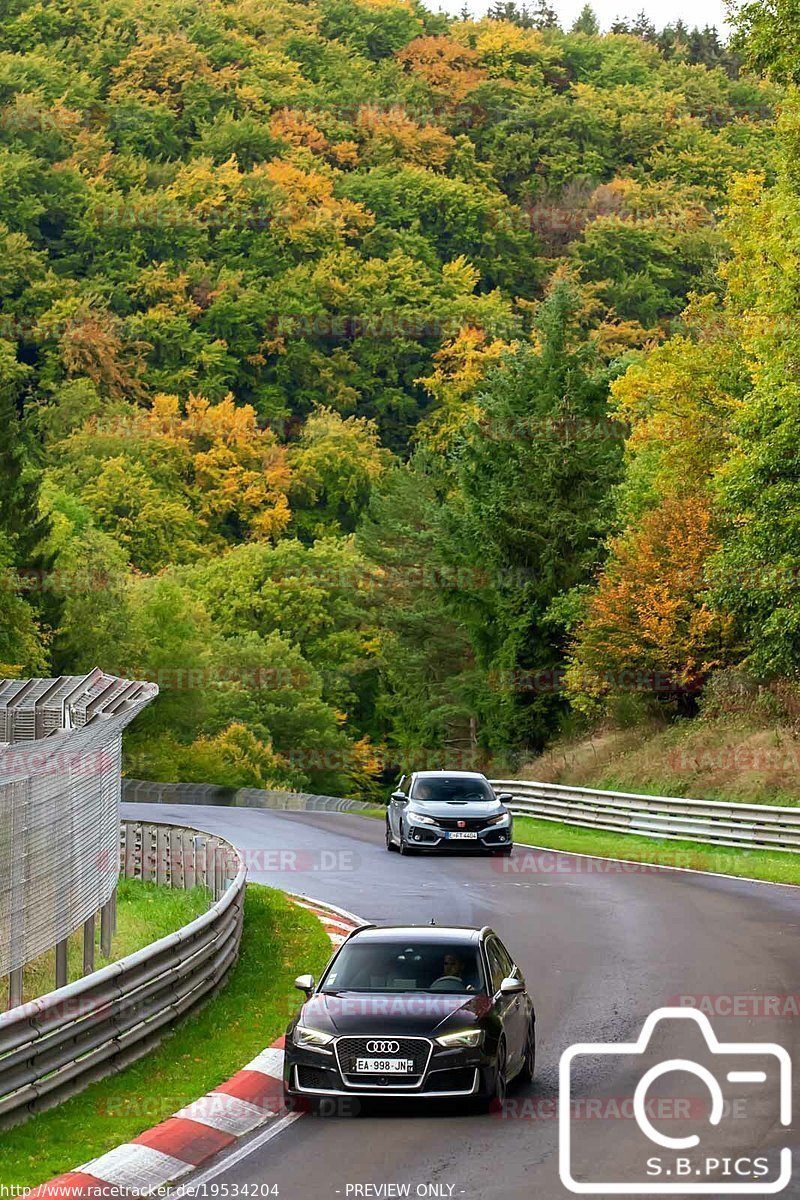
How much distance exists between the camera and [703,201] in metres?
145

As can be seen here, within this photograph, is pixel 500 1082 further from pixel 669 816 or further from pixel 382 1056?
pixel 669 816

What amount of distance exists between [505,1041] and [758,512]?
29254 millimetres

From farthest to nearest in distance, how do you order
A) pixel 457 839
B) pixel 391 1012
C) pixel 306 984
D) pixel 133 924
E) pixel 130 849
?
pixel 457 839, pixel 130 849, pixel 133 924, pixel 306 984, pixel 391 1012

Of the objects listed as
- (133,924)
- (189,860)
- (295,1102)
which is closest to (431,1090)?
(295,1102)

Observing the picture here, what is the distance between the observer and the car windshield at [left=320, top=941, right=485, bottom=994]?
13.0 meters

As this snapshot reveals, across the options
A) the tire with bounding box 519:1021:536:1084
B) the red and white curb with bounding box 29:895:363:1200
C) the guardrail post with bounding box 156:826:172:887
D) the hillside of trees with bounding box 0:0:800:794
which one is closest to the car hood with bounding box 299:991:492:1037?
the red and white curb with bounding box 29:895:363:1200

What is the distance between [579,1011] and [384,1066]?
4.53 metres

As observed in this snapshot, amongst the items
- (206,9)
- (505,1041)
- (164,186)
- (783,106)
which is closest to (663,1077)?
(505,1041)

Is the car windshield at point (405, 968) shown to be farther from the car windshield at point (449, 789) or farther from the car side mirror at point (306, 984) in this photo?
the car windshield at point (449, 789)

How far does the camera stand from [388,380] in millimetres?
142375

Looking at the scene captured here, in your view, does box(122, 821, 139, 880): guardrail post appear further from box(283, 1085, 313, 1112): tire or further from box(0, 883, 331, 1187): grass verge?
box(283, 1085, 313, 1112): tire

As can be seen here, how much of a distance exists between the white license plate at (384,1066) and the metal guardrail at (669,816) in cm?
2291

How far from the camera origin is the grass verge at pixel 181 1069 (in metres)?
10.9

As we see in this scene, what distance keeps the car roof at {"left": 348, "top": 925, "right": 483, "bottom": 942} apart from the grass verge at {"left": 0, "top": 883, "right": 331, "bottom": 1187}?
54.6 inches
